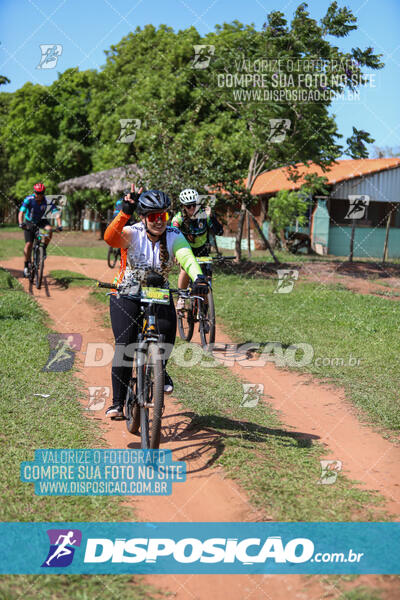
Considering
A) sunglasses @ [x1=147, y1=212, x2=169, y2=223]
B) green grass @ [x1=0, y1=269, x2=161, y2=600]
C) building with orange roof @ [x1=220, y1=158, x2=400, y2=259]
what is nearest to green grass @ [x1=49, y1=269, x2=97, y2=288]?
green grass @ [x1=0, y1=269, x2=161, y2=600]

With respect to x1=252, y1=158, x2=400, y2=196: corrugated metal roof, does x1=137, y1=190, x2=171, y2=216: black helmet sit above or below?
below

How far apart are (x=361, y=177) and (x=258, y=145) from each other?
900cm

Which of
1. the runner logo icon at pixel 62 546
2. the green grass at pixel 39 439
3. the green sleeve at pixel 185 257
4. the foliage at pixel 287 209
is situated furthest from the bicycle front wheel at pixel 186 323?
the foliage at pixel 287 209

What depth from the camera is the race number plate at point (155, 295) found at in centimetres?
437

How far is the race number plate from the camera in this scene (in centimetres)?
437

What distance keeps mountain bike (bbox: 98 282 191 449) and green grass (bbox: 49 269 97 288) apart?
8.84 m

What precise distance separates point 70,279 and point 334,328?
22.1ft

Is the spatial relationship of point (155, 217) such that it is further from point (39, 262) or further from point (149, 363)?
point (39, 262)

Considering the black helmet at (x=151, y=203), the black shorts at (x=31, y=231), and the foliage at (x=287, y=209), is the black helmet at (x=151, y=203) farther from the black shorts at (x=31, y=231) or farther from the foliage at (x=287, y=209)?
the foliage at (x=287, y=209)

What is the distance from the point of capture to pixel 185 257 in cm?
478

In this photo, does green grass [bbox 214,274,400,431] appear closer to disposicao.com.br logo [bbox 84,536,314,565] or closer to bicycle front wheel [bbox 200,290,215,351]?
bicycle front wheel [bbox 200,290,215,351]

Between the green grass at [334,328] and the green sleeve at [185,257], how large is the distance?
2465 millimetres

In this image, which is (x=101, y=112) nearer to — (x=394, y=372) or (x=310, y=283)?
(x=310, y=283)

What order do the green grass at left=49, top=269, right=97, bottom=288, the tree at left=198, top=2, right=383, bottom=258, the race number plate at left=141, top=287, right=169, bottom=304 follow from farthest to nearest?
the tree at left=198, top=2, right=383, bottom=258 < the green grass at left=49, top=269, right=97, bottom=288 < the race number plate at left=141, top=287, right=169, bottom=304
